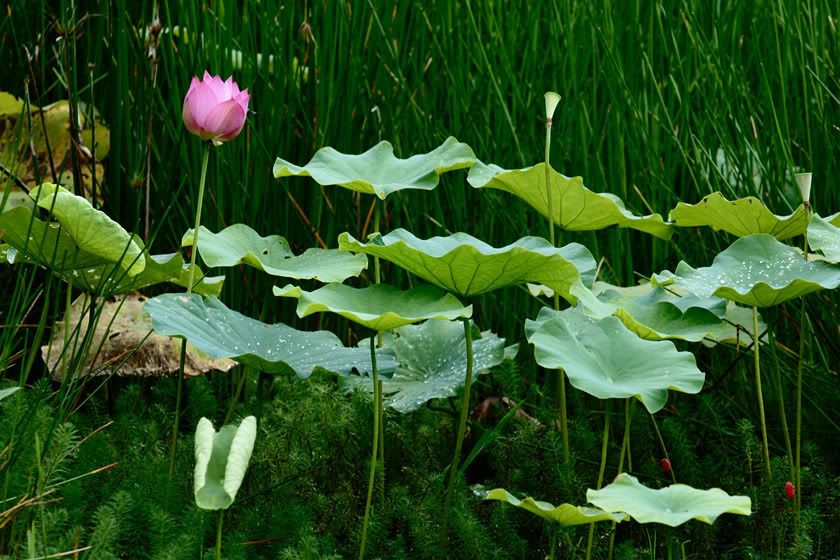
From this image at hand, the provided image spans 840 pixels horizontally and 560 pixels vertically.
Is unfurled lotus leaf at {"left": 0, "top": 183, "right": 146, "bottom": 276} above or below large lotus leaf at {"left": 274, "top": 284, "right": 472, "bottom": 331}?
above

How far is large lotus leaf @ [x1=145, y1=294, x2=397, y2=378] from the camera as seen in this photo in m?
1.22

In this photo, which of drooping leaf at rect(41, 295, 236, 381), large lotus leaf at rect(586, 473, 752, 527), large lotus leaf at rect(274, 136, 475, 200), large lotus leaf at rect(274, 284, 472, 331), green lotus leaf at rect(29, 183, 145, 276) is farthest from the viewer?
drooping leaf at rect(41, 295, 236, 381)

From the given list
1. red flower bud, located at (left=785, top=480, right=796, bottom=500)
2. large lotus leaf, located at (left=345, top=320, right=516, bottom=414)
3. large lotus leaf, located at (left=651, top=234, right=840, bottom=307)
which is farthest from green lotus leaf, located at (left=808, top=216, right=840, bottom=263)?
large lotus leaf, located at (left=345, top=320, right=516, bottom=414)

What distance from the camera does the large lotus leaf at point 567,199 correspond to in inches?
56.0

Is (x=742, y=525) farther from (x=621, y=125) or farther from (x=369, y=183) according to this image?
(x=621, y=125)

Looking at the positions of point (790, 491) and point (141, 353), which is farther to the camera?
point (141, 353)

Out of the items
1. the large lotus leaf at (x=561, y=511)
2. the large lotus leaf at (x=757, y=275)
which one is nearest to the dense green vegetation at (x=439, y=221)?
the large lotus leaf at (x=757, y=275)

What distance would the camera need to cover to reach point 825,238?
1317 millimetres

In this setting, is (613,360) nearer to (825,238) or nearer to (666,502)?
(666,502)

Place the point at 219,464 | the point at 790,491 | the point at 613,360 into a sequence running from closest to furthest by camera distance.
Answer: the point at 219,464 → the point at 613,360 → the point at 790,491

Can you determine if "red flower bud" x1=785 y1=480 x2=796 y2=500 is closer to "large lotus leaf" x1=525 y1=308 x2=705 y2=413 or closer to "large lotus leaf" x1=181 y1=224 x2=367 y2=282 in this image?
"large lotus leaf" x1=525 y1=308 x2=705 y2=413

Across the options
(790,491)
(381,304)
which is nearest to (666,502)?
(790,491)

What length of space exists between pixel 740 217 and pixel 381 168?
0.60m

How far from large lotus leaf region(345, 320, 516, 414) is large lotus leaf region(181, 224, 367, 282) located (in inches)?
8.9
